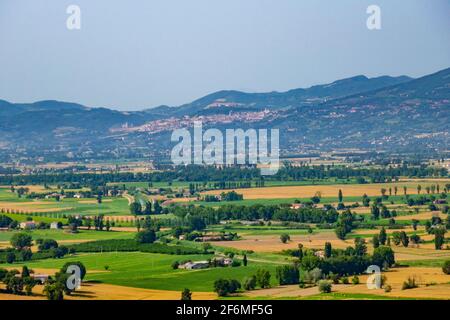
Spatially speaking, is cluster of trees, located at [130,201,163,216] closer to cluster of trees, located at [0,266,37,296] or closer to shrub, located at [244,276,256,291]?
cluster of trees, located at [0,266,37,296]

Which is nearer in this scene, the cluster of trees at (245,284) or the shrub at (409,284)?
the cluster of trees at (245,284)

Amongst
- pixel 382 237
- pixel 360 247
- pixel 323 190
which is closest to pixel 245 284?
pixel 360 247

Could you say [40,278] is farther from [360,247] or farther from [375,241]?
[375,241]

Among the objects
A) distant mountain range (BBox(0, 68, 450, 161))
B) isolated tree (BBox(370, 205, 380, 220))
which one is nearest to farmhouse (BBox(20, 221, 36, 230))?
isolated tree (BBox(370, 205, 380, 220))

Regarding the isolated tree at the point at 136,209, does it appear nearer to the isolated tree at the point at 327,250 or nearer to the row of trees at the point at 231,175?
the isolated tree at the point at 327,250

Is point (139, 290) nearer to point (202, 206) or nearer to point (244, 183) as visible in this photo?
point (202, 206)

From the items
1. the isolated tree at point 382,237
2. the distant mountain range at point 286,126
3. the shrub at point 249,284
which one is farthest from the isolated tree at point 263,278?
the distant mountain range at point 286,126

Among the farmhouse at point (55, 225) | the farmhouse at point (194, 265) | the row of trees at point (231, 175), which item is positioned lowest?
the farmhouse at point (194, 265)
